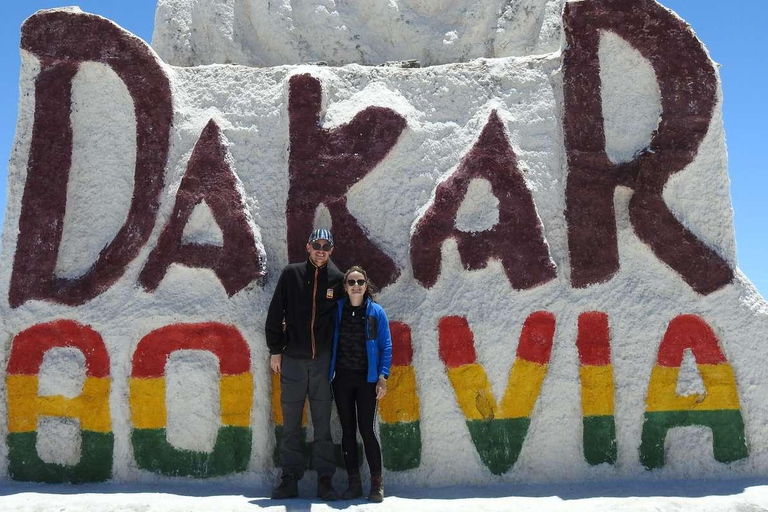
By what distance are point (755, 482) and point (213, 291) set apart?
11.1 ft

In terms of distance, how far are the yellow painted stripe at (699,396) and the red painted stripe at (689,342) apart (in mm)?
42

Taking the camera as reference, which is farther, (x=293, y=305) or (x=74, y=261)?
(x=74, y=261)

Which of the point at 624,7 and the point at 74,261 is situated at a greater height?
the point at 624,7

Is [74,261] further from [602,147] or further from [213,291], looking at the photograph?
[602,147]

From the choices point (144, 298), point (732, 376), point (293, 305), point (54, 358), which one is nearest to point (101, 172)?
point (144, 298)

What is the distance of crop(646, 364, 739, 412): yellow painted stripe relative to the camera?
14.3ft

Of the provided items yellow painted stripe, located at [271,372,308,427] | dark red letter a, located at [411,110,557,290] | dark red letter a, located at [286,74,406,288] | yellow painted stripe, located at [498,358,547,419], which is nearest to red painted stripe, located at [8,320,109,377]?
yellow painted stripe, located at [271,372,308,427]

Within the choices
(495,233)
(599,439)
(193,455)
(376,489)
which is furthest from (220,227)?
(599,439)

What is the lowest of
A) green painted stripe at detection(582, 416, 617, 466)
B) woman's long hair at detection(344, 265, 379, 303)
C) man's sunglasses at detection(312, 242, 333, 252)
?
green painted stripe at detection(582, 416, 617, 466)

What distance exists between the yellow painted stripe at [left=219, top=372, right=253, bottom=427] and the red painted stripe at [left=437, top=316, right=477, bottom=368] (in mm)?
1176

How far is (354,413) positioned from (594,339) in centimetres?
151

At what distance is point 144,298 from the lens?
4574mm

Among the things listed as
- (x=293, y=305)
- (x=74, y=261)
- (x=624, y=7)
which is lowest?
(x=293, y=305)

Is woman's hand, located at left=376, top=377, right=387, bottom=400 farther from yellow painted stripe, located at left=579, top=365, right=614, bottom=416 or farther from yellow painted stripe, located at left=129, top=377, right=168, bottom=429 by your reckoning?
yellow painted stripe, located at left=129, top=377, right=168, bottom=429
